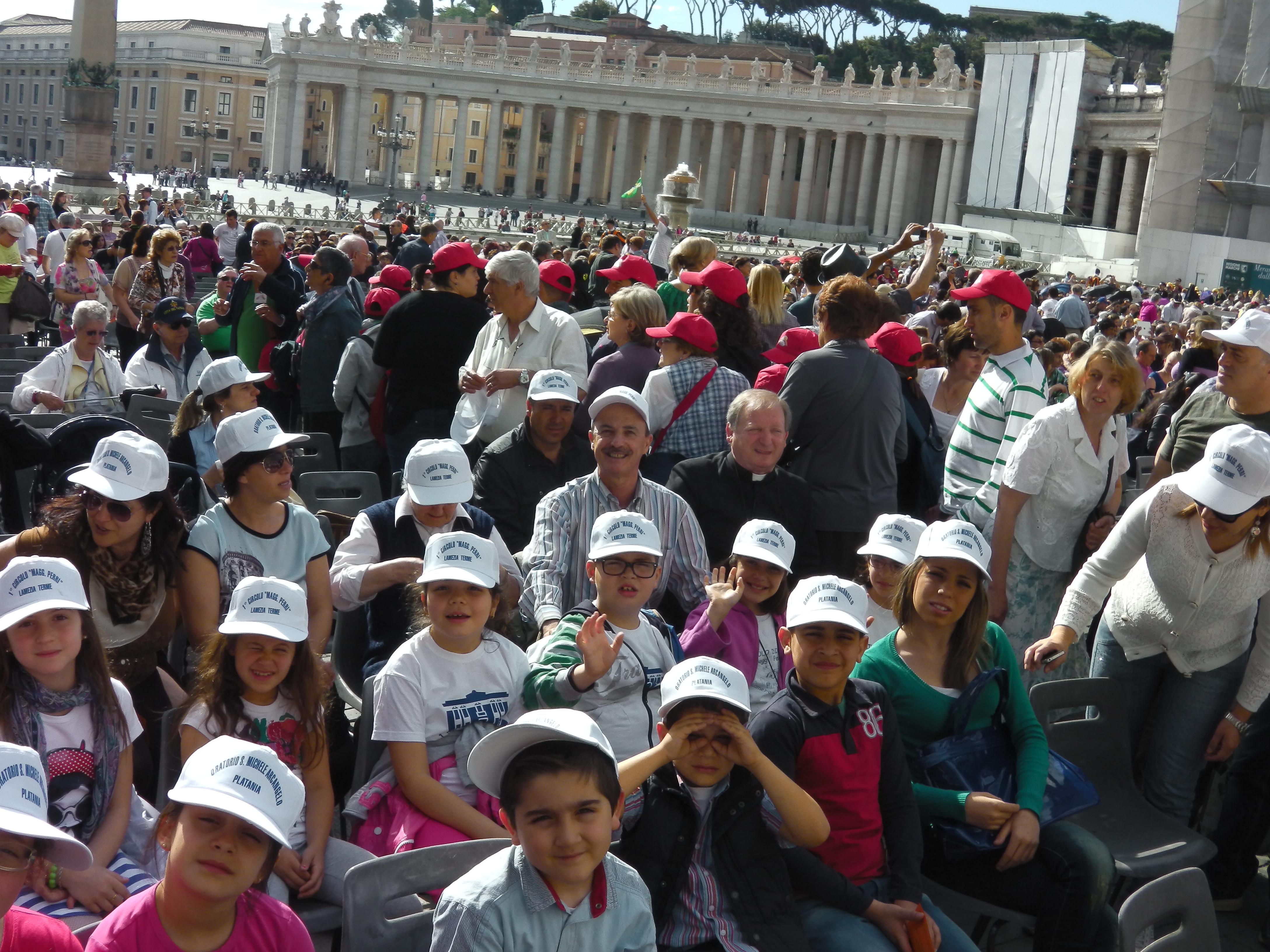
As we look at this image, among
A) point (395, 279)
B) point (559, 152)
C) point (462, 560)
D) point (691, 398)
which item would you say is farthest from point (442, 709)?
point (559, 152)

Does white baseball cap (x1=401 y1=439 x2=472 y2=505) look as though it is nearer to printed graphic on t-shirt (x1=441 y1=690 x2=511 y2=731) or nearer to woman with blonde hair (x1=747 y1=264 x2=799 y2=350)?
printed graphic on t-shirt (x1=441 y1=690 x2=511 y2=731)

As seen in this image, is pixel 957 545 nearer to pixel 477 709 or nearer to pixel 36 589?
pixel 477 709

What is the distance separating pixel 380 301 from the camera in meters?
8.05

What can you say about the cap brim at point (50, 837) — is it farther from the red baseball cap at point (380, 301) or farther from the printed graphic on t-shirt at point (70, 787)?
the red baseball cap at point (380, 301)

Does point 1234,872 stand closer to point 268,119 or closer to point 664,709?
point 664,709

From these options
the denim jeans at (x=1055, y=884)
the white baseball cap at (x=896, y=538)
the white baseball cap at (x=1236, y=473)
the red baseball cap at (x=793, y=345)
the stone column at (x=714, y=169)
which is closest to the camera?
the denim jeans at (x=1055, y=884)

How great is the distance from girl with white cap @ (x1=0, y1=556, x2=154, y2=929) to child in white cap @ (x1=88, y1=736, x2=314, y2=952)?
0.60 meters

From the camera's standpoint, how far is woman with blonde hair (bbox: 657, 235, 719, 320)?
7.52 m

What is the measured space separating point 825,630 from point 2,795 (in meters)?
1.95

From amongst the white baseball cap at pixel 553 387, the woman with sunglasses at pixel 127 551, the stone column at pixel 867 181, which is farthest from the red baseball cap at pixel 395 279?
the stone column at pixel 867 181

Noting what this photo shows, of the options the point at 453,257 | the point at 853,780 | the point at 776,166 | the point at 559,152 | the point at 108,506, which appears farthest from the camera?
the point at 559,152

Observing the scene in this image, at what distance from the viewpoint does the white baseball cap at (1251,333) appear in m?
4.77

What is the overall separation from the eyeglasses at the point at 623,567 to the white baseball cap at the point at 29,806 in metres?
1.63

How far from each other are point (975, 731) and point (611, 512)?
137 cm
